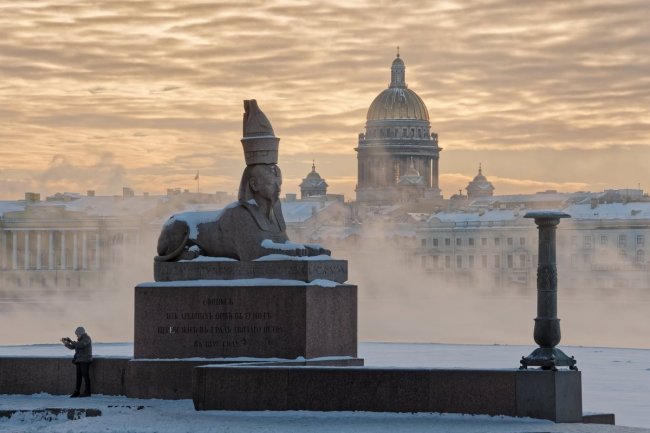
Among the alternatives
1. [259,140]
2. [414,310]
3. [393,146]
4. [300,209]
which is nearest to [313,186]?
[393,146]

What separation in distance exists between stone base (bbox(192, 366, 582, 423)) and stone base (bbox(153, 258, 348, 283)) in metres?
1.99

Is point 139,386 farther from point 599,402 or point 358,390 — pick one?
point 599,402

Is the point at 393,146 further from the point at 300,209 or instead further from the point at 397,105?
the point at 300,209

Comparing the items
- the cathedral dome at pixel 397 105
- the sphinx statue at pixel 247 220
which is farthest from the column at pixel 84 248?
the sphinx statue at pixel 247 220

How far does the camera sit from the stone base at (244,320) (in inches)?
680

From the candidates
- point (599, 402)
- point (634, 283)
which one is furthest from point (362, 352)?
point (634, 283)

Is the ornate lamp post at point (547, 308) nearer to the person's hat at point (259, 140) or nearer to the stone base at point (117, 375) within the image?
the stone base at point (117, 375)

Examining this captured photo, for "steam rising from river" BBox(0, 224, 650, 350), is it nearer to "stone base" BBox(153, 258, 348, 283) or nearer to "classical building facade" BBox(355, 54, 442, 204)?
"stone base" BBox(153, 258, 348, 283)

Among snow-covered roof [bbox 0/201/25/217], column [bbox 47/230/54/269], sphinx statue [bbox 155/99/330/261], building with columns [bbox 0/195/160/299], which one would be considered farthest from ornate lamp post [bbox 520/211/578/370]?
snow-covered roof [bbox 0/201/25/217]

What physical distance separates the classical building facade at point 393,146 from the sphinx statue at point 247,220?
508 ft

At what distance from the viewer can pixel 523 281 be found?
415 ft

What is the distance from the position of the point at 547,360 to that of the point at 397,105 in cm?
16549

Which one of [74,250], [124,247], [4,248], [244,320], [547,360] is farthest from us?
[4,248]

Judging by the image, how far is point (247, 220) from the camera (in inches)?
723
